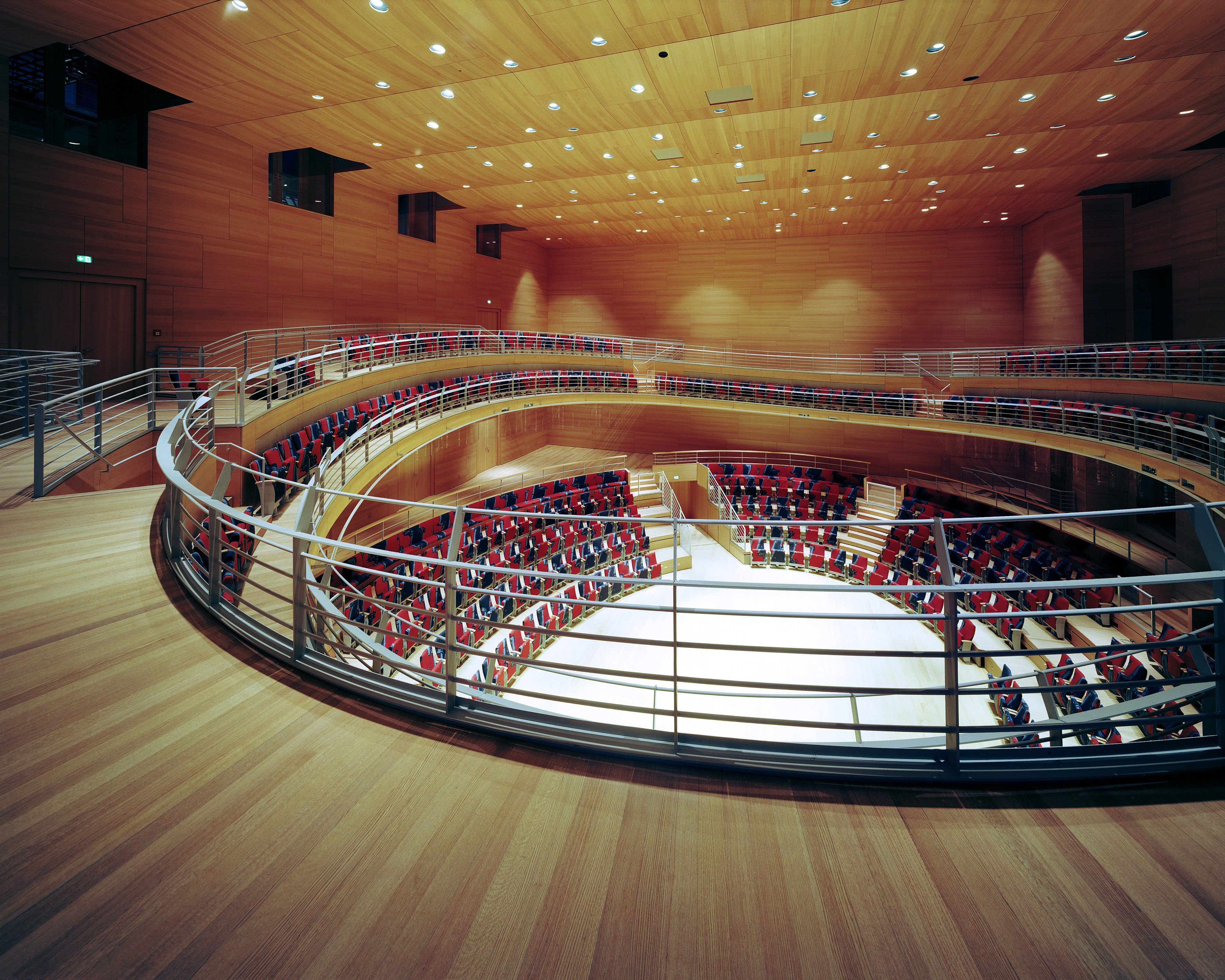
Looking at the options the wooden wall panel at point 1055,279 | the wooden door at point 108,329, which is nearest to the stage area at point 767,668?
the wooden door at point 108,329

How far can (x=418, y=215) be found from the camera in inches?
561

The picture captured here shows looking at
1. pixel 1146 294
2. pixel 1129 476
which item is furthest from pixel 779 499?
pixel 1146 294

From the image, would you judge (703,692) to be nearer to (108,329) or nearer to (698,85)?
(698,85)

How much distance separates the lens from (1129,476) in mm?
11461

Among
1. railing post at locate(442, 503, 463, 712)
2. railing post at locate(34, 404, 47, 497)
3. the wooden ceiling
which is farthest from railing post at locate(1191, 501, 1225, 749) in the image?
the wooden ceiling

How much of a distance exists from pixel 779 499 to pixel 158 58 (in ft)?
40.6

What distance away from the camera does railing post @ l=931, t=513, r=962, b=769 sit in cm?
170

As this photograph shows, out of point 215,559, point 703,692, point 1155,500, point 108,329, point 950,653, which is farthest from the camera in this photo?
point 1155,500

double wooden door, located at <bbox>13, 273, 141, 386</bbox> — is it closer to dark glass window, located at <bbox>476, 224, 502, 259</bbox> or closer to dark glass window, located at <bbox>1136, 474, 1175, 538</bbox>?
dark glass window, located at <bbox>476, 224, 502, 259</bbox>

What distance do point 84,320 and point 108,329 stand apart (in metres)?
0.32

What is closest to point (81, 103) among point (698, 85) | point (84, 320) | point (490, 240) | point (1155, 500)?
point (84, 320)

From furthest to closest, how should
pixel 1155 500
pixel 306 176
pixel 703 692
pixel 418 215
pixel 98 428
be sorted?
pixel 418 215 → pixel 306 176 → pixel 1155 500 → pixel 98 428 → pixel 703 692

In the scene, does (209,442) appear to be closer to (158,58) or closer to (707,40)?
(158,58)

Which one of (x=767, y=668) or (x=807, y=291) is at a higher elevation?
(x=807, y=291)
